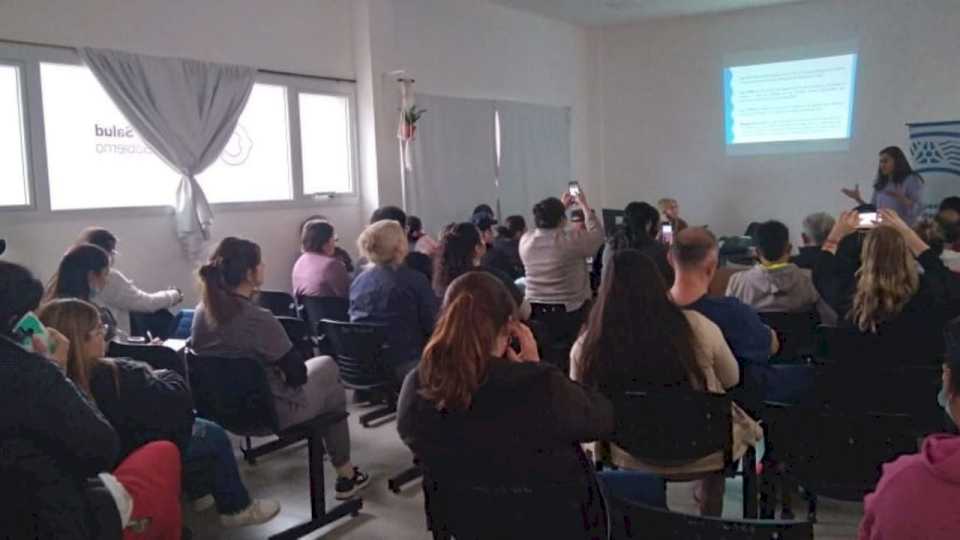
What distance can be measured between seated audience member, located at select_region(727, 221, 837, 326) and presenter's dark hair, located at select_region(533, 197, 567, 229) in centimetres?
138

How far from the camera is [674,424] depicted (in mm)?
2348

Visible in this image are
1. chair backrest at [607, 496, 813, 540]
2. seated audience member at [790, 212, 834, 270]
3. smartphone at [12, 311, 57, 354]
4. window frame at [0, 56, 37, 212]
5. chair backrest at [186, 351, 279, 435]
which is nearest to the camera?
chair backrest at [607, 496, 813, 540]

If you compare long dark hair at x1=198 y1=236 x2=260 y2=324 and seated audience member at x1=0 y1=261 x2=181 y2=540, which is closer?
seated audience member at x1=0 y1=261 x2=181 y2=540

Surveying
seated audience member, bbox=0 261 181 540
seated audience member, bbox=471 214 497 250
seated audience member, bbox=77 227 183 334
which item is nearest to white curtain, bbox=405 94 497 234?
seated audience member, bbox=471 214 497 250

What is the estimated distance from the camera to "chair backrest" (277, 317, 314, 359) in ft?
13.8

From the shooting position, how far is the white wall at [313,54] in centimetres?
Answer: 486

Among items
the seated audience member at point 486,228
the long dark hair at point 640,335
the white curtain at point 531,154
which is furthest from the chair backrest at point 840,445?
the white curtain at point 531,154

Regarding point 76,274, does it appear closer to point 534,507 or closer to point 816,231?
point 534,507

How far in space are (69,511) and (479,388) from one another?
1.07 m

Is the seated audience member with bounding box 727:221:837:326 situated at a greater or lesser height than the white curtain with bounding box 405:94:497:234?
lesser

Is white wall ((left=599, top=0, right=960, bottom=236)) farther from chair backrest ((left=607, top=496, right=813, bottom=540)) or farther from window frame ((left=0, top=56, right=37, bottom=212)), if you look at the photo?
chair backrest ((left=607, top=496, right=813, bottom=540))

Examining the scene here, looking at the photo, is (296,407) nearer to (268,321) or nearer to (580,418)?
(268,321)

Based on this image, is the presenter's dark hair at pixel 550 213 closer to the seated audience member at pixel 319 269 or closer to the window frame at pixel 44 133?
the seated audience member at pixel 319 269

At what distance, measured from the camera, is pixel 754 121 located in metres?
8.56
